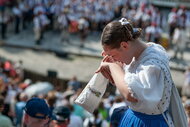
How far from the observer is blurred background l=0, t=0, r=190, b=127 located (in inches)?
649

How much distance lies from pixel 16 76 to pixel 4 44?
5278 millimetres

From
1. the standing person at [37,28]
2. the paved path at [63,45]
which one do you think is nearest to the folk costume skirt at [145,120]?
the paved path at [63,45]

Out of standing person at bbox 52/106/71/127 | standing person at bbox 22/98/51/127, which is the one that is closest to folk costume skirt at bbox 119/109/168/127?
standing person at bbox 22/98/51/127

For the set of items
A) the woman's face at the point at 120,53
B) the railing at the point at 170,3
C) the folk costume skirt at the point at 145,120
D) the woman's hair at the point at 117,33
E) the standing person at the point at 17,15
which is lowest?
the railing at the point at 170,3

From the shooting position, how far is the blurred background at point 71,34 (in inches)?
649

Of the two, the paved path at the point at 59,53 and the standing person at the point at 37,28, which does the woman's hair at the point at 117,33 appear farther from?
the standing person at the point at 37,28

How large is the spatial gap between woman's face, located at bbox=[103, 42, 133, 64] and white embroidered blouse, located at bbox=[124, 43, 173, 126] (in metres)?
0.06

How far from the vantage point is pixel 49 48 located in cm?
1875

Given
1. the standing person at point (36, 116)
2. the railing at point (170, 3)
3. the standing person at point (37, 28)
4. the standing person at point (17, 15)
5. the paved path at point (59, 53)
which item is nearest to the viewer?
the standing person at point (36, 116)

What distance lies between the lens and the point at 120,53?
289cm

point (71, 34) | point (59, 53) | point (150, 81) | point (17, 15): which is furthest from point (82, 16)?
point (150, 81)

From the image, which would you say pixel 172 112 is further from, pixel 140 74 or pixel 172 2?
pixel 172 2

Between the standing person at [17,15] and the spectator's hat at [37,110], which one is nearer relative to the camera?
the spectator's hat at [37,110]

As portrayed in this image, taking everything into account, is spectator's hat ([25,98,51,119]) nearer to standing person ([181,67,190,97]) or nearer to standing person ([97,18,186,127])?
standing person ([97,18,186,127])
